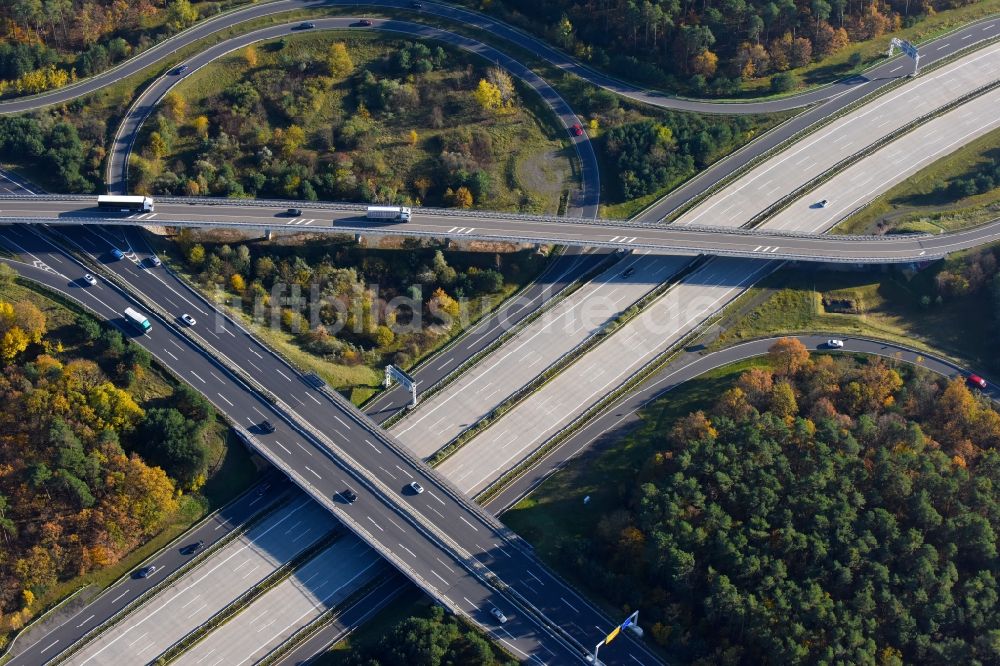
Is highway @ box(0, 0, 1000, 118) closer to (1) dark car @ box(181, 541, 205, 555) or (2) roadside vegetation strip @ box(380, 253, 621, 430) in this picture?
(2) roadside vegetation strip @ box(380, 253, 621, 430)

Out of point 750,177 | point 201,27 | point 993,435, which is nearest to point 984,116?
point 750,177

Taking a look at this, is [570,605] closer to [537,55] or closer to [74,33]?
[537,55]

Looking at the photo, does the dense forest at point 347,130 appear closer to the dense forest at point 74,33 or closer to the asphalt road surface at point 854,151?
the dense forest at point 74,33

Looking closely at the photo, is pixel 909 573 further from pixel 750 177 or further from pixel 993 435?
pixel 750 177

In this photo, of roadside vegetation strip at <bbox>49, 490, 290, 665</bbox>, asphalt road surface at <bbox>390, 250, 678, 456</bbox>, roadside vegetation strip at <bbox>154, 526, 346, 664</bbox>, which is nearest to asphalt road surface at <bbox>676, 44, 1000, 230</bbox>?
asphalt road surface at <bbox>390, 250, 678, 456</bbox>

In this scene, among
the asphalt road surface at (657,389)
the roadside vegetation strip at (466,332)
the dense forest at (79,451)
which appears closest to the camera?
the dense forest at (79,451)

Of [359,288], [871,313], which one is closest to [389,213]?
[359,288]

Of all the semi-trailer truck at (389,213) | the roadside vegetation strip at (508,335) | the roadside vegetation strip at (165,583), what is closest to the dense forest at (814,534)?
the roadside vegetation strip at (508,335)

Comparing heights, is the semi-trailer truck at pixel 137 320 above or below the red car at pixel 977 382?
above
